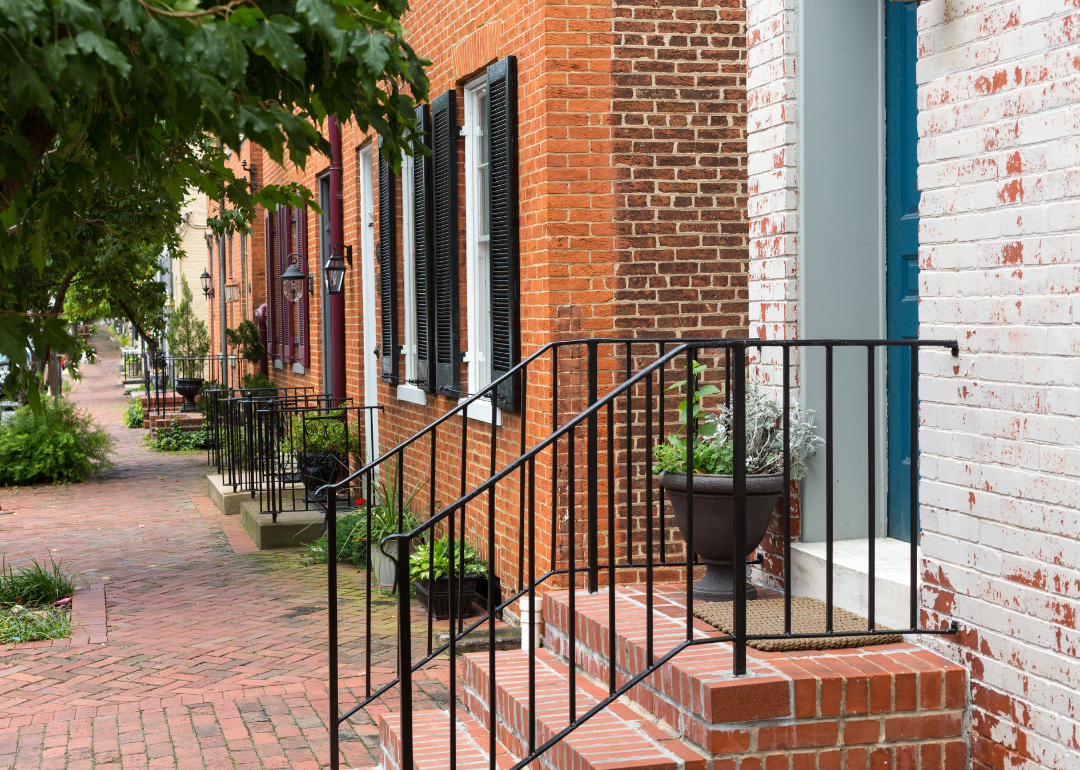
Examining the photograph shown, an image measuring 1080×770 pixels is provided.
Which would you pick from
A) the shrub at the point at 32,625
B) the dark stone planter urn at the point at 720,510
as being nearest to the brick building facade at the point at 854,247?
the dark stone planter urn at the point at 720,510

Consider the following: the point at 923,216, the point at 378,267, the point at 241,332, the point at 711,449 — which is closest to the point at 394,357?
the point at 378,267

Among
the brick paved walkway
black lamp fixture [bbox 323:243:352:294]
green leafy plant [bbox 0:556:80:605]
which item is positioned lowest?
the brick paved walkway

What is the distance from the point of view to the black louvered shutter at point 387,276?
30.7ft

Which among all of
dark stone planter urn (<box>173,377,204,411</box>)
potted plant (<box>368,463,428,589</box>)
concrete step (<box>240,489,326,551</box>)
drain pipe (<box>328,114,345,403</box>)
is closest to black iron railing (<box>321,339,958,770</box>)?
potted plant (<box>368,463,428,589</box>)

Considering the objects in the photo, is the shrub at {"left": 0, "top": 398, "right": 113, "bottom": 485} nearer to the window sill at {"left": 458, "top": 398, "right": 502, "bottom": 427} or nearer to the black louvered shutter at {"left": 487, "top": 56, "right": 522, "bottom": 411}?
the window sill at {"left": 458, "top": 398, "right": 502, "bottom": 427}

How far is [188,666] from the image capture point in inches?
248

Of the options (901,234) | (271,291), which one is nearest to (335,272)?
(271,291)

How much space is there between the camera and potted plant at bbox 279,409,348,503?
1059 cm

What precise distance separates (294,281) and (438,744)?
32.4 feet

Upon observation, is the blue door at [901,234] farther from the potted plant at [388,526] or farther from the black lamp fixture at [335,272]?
the black lamp fixture at [335,272]

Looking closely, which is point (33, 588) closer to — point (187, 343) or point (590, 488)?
point (590, 488)

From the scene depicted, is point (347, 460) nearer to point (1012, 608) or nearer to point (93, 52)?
point (1012, 608)

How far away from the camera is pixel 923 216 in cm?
397

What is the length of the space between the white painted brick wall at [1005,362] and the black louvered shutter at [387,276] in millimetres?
5925
